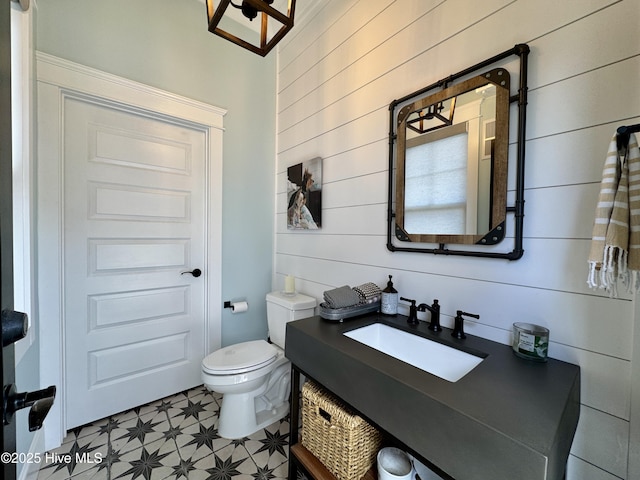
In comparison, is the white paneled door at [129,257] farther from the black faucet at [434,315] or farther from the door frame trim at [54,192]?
the black faucet at [434,315]

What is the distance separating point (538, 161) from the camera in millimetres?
1001

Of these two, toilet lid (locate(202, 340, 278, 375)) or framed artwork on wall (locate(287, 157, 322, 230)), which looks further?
framed artwork on wall (locate(287, 157, 322, 230))

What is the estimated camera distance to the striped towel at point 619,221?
694 millimetres

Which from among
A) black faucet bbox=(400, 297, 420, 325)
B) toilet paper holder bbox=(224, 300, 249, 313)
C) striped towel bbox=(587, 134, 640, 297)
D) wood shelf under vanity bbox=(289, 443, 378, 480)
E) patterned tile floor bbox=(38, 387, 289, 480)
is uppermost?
striped towel bbox=(587, 134, 640, 297)

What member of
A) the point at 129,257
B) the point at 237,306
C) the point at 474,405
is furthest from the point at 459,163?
the point at 129,257

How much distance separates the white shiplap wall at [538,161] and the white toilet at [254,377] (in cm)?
57

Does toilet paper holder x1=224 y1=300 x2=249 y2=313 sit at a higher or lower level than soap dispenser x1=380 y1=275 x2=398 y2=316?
lower

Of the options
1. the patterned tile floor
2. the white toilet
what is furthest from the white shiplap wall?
the patterned tile floor

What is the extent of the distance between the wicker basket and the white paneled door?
133 centimetres

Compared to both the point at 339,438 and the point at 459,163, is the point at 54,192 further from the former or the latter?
the point at 459,163

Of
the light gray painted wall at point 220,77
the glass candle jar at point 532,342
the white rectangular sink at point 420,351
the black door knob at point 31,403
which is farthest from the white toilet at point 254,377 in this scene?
the glass candle jar at point 532,342

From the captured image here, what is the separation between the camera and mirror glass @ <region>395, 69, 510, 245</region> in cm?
108

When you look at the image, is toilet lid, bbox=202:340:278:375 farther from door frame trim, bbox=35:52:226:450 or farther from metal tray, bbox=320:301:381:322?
door frame trim, bbox=35:52:226:450

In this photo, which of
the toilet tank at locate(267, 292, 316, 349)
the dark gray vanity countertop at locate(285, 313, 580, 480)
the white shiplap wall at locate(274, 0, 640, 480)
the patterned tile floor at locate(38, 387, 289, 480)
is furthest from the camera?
the toilet tank at locate(267, 292, 316, 349)
